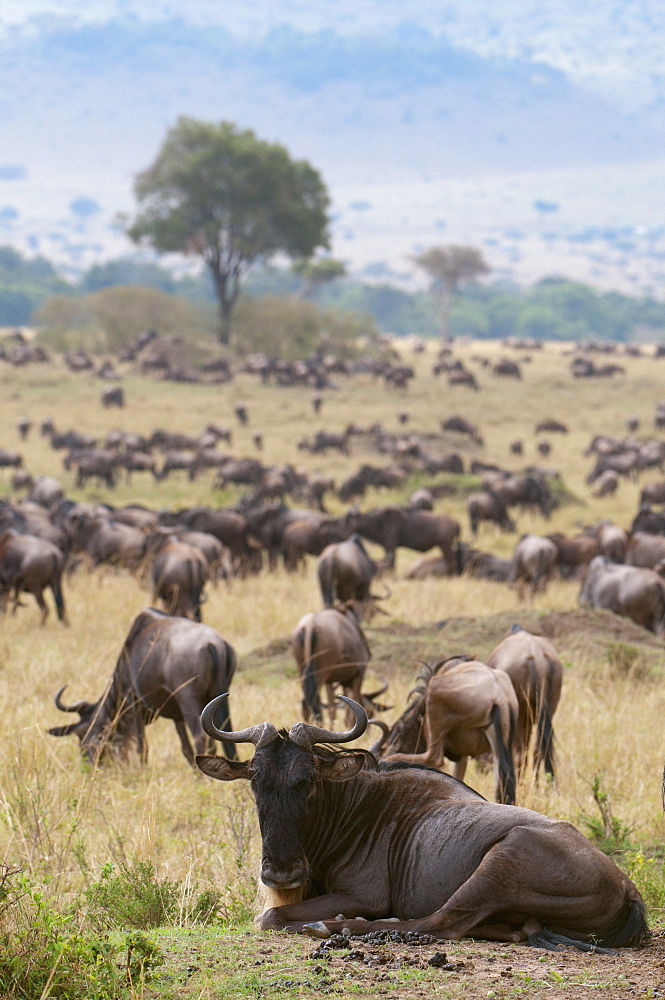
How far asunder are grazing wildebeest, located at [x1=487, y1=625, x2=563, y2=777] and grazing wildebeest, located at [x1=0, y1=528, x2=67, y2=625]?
253 inches

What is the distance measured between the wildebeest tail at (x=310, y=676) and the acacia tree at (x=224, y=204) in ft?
160

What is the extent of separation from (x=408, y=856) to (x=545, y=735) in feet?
8.92

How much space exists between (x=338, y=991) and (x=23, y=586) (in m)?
9.46

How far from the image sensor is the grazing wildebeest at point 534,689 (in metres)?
7.15

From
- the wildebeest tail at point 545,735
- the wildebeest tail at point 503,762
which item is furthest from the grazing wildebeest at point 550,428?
the wildebeest tail at point 503,762

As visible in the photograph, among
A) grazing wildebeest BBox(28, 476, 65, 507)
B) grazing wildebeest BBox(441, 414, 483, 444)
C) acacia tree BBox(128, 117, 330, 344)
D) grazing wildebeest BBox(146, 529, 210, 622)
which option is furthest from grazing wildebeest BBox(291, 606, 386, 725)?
acacia tree BBox(128, 117, 330, 344)

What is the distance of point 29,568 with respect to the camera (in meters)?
12.3

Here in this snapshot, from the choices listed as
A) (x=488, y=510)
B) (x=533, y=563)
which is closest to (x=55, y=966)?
(x=533, y=563)

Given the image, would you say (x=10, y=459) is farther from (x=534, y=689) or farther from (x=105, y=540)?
(x=534, y=689)

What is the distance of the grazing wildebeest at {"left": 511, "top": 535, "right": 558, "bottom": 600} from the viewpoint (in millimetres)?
15805

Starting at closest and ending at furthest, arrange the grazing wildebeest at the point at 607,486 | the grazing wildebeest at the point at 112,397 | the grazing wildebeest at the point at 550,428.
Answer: the grazing wildebeest at the point at 607,486
the grazing wildebeest at the point at 550,428
the grazing wildebeest at the point at 112,397

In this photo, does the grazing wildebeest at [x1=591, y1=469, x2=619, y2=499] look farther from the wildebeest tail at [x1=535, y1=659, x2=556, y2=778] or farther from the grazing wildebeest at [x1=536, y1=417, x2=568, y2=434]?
the wildebeest tail at [x1=535, y1=659, x2=556, y2=778]

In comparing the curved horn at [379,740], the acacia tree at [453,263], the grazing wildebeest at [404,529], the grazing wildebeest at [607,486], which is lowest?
the grazing wildebeest at [607,486]

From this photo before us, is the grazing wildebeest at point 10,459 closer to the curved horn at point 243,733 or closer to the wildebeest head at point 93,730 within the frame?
the wildebeest head at point 93,730
